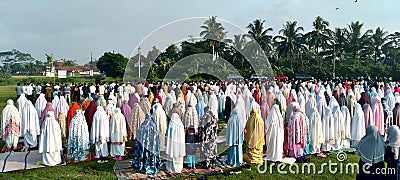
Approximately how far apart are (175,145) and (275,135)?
2063mm

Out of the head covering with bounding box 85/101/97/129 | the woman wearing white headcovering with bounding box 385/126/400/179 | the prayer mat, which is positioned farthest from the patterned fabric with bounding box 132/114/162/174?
the woman wearing white headcovering with bounding box 385/126/400/179

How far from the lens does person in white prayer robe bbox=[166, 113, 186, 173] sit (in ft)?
21.3

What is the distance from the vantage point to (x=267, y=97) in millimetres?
11945

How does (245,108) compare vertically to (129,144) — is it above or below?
above

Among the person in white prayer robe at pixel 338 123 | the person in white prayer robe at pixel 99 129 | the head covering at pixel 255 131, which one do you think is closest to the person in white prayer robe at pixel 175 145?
the head covering at pixel 255 131

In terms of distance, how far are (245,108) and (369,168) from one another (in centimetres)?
644

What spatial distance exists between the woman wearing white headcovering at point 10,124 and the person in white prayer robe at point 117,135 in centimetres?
232

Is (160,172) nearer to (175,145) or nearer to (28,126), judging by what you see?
(175,145)

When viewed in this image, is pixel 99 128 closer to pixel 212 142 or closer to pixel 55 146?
pixel 55 146

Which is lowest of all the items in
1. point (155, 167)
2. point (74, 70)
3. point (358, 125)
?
point (155, 167)

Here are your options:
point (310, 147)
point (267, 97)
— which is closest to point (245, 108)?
point (267, 97)

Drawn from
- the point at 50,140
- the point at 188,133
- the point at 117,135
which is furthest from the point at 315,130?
the point at 50,140

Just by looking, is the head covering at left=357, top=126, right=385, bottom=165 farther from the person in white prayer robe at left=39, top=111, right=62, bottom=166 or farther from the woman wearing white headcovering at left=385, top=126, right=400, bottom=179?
the person in white prayer robe at left=39, top=111, right=62, bottom=166

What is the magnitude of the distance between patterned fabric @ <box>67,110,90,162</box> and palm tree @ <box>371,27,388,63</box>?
33.6 metres
